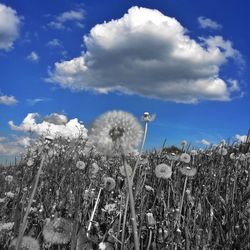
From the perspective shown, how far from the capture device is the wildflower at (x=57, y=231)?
3264 mm

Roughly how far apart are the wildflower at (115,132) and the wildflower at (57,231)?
0.59m

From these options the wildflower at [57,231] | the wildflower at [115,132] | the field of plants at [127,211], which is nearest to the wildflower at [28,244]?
the field of plants at [127,211]

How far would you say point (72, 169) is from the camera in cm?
750

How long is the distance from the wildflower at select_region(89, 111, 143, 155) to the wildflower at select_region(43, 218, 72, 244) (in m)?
0.59

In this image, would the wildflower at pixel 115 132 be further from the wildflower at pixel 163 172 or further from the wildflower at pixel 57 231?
the wildflower at pixel 163 172

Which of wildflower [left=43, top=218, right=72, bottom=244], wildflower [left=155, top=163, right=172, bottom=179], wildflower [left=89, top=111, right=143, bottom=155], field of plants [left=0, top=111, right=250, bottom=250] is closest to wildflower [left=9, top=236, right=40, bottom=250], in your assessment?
field of plants [left=0, top=111, right=250, bottom=250]

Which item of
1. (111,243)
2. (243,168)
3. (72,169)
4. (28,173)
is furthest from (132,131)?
(28,173)

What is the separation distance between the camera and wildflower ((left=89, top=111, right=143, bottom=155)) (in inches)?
126

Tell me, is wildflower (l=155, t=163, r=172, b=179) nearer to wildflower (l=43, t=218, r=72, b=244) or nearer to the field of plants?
the field of plants

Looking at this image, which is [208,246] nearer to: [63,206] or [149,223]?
[149,223]

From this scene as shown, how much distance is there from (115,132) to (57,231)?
2.70 ft

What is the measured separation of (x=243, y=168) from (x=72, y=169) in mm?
2672

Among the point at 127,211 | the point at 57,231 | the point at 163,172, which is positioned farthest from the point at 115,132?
the point at 163,172

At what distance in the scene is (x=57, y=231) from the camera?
10.9ft
